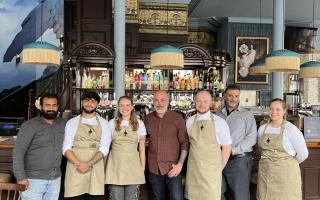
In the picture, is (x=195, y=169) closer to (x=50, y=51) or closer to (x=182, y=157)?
(x=182, y=157)

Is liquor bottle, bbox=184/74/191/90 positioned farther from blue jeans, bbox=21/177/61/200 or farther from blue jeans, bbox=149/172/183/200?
blue jeans, bbox=21/177/61/200

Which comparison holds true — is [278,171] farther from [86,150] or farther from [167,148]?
[86,150]

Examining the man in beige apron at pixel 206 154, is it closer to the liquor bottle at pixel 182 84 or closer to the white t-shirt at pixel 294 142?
the white t-shirt at pixel 294 142

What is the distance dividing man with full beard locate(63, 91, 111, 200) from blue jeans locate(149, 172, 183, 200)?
1.70 ft

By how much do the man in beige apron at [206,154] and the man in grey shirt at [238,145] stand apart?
202mm

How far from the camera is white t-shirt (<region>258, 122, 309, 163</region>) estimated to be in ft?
11.8

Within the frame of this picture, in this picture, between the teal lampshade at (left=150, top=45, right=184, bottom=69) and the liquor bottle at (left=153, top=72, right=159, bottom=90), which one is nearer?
the teal lampshade at (left=150, top=45, right=184, bottom=69)

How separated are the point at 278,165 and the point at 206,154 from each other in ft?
2.30

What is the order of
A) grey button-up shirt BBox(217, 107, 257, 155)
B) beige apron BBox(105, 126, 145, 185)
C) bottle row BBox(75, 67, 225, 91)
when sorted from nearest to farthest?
beige apron BBox(105, 126, 145, 185), grey button-up shirt BBox(217, 107, 257, 155), bottle row BBox(75, 67, 225, 91)

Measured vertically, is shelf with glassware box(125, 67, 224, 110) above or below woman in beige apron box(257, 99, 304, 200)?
above

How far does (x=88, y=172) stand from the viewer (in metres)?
3.53

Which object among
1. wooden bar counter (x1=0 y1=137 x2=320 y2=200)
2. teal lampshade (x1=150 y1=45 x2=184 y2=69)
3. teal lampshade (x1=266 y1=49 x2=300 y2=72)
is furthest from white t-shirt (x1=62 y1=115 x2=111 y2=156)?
teal lampshade (x1=266 y1=49 x2=300 y2=72)

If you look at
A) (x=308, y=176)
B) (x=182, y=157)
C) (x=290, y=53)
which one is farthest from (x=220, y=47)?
(x=182, y=157)

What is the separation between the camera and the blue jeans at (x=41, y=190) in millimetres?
3350
